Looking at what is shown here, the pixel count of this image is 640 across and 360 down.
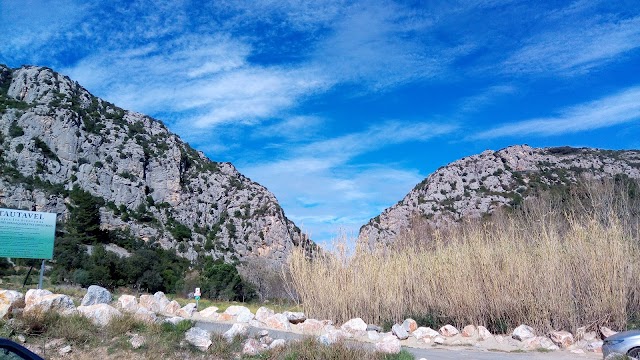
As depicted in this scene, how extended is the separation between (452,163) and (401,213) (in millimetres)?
11532

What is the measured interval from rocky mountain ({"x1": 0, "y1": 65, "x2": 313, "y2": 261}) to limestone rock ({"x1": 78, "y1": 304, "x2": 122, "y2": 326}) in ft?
108

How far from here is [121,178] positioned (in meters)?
46.3

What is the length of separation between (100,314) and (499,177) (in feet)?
128

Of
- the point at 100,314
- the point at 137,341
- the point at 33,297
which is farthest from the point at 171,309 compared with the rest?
the point at 137,341

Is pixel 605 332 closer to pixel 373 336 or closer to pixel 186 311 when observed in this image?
pixel 373 336

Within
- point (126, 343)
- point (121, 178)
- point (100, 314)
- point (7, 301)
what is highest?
point (121, 178)

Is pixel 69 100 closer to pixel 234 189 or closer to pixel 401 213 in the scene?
pixel 234 189

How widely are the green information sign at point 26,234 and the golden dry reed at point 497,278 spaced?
307 inches

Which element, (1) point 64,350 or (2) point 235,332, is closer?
(1) point 64,350

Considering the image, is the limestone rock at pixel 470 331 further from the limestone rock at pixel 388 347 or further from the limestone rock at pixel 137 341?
the limestone rock at pixel 137 341

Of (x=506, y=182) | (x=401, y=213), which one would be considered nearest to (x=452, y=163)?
(x=506, y=182)

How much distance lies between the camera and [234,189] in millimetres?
51344

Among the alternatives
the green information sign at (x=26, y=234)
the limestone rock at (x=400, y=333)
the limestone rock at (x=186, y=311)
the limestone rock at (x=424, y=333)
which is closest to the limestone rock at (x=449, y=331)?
the limestone rock at (x=424, y=333)

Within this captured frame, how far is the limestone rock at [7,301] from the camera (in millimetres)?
7770
